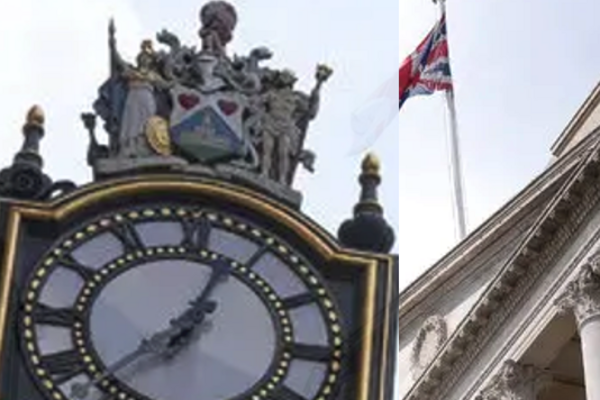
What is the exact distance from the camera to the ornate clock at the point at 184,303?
388 inches

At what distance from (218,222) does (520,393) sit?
22459 mm

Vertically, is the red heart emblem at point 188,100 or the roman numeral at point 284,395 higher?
the red heart emblem at point 188,100

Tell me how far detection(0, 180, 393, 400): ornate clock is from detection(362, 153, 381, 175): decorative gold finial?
0.57 m

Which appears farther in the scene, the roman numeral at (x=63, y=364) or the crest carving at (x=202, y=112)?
the crest carving at (x=202, y=112)

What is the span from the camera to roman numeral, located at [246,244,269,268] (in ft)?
34.7

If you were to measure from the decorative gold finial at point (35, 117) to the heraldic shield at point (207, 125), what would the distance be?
0.80 meters

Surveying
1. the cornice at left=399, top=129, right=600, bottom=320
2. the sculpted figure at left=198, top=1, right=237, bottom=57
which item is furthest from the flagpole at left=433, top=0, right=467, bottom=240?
the sculpted figure at left=198, top=1, right=237, bottom=57

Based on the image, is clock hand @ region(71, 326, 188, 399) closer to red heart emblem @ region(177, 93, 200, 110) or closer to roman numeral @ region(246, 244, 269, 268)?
roman numeral @ region(246, 244, 269, 268)

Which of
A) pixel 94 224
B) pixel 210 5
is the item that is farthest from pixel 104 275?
pixel 210 5

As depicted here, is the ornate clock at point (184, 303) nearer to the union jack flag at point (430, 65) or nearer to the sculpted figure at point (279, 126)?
the sculpted figure at point (279, 126)

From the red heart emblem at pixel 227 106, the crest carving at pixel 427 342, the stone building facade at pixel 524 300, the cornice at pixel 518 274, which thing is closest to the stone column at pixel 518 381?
the stone building facade at pixel 524 300

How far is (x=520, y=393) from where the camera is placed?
32.6m

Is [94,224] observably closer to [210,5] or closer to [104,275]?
[104,275]

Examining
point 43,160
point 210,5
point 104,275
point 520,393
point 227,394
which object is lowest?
point 227,394
